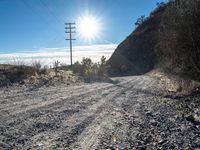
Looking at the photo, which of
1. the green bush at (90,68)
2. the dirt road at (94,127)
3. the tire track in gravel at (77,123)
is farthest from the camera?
the green bush at (90,68)

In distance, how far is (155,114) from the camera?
1055cm

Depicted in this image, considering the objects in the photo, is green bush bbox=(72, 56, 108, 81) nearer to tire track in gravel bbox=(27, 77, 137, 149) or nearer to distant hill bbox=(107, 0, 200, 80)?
distant hill bbox=(107, 0, 200, 80)

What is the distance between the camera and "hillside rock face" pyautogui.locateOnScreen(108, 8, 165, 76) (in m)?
82.6

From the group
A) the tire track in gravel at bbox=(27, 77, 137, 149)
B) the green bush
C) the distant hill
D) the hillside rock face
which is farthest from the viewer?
the hillside rock face

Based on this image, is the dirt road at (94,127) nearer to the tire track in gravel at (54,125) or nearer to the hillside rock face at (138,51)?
the tire track in gravel at (54,125)

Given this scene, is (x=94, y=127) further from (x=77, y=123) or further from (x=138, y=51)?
(x=138, y=51)

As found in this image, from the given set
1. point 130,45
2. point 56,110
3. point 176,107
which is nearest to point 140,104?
point 176,107

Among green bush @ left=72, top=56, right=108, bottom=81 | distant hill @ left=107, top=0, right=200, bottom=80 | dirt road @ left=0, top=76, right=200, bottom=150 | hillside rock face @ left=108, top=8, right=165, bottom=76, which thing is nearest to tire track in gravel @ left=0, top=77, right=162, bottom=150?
dirt road @ left=0, top=76, right=200, bottom=150

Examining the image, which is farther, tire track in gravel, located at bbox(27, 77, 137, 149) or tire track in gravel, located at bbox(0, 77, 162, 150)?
tire track in gravel, located at bbox(27, 77, 137, 149)

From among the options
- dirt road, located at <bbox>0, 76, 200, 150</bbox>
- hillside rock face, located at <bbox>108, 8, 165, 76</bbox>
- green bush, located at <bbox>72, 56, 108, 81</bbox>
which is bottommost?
dirt road, located at <bbox>0, 76, 200, 150</bbox>

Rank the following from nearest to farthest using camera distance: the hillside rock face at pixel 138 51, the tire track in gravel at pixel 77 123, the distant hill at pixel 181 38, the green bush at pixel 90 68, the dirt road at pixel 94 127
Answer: the dirt road at pixel 94 127 → the tire track in gravel at pixel 77 123 → the distant hill at pixel 181 38 → the green bush at pixel 90 68 → the hillside rock face at pixel 138 51

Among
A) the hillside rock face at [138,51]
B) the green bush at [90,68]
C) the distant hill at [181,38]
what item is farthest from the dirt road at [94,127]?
the hillside rock face at [138,51]

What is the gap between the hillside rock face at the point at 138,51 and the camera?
82.6 metres

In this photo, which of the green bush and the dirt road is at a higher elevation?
the green bush
